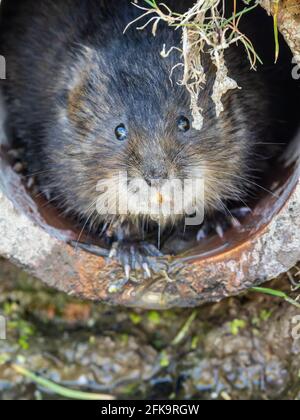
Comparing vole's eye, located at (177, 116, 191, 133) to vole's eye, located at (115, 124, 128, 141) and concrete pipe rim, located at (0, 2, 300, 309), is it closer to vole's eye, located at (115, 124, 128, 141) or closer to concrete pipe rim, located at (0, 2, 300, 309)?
vole's eye, located at (115, 124, 128, 141)

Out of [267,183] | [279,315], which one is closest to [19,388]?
[279,315]

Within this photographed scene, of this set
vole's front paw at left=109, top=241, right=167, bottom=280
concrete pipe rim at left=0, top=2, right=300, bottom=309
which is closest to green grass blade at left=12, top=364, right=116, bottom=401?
concrete pipe rim at left=0, top=2, right=300, bottom=309

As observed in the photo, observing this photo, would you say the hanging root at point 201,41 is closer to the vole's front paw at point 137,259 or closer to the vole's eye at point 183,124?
the vole's eye at point 183,124

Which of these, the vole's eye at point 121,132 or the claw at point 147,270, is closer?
the vole's eye at point 121,132

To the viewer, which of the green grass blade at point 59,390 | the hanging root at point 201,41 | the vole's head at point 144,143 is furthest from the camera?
the green grass blade at point 59,390

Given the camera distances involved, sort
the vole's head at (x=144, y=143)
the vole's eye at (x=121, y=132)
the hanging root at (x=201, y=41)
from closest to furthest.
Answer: the hanging root at (x=201, y=41)
the vole's head at (x=144, y=143)
the vole's eye at (x=121, y=132)

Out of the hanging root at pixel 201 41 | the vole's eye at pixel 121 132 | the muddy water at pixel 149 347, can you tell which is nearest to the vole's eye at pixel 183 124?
the hanging root at pixel 201 41

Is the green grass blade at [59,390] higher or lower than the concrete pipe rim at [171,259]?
lower
